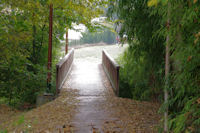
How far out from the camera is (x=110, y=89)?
29.5 ft

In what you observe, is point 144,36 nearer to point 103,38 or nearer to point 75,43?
point 75,43

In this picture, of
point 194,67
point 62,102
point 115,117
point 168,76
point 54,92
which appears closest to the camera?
point 194,67

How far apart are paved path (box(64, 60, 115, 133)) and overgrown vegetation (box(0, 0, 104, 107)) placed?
3.60ft

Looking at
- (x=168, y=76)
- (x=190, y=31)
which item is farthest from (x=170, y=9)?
(x=168, y=76)

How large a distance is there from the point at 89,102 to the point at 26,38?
2.61m

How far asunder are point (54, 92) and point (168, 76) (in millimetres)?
5690

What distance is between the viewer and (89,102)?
7121 mm

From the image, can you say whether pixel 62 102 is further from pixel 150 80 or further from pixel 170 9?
pixel 170 9

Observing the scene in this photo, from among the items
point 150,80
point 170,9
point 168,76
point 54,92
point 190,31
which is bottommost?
point 54,92

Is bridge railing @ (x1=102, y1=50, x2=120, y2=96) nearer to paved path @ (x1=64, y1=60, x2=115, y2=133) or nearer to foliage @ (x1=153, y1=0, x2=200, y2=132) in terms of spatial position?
paved path @ (x1=64, y1=60, x2=115, y2=133)

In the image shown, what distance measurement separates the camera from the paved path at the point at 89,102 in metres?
5.11

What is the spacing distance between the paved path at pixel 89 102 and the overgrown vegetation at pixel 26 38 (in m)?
1.10

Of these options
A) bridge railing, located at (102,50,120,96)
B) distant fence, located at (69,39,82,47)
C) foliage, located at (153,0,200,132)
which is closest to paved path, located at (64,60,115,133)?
bridge railing, located at (102,50,120,96)

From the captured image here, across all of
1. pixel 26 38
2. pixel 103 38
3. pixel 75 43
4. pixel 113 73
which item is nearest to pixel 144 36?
pixel 113 73
